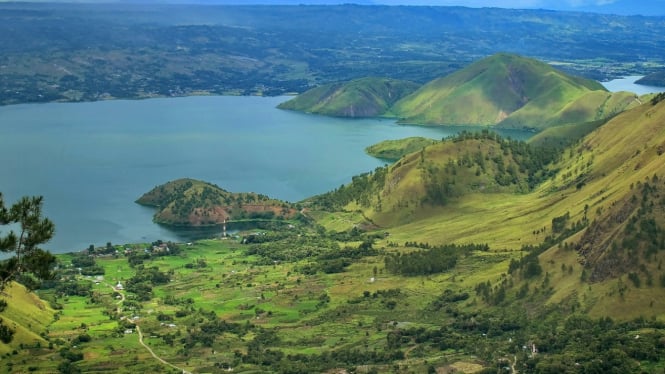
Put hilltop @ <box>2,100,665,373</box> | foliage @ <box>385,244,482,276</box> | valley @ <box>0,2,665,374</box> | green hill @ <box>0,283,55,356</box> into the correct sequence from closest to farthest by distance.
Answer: valley @ <box>0,2,665,374</box> < hilltop @ <box>2,100,665,373</box> < green hill @ <box>0,283,55,356</box> < foliage @ <box>385,244,482,276</box>

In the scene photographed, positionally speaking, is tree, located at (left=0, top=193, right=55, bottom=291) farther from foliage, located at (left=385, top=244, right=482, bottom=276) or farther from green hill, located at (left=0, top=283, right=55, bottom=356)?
foliage, located at (left=385, top=244, right=482, bottom=276)

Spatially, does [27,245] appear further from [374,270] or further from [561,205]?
[561,205]

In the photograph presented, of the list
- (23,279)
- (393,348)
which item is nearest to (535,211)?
(393,348)

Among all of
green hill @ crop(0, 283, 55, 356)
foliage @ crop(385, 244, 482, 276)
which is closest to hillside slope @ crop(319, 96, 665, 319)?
foliage @ crop(385, 244, 482, 276)

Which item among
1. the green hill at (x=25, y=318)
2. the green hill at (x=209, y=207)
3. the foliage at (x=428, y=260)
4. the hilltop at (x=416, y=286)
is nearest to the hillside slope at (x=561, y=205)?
the hilltop at (x=416, y=286)

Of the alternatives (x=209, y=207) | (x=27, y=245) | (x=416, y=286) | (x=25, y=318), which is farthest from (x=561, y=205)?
(x=27, y=245)

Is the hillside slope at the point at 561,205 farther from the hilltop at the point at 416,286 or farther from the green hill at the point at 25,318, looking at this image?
the green hill at the point at 25,318

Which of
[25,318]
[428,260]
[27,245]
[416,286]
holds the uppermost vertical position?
[27,245]
